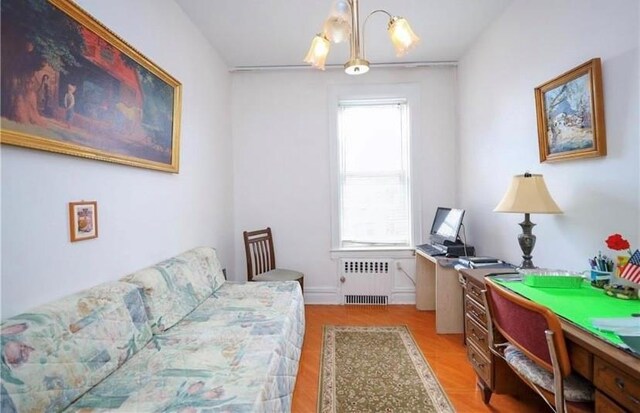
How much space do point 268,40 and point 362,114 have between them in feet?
4.37

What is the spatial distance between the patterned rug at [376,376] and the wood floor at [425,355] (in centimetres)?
7

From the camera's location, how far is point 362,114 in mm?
3604

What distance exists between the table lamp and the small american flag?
49 centimetres

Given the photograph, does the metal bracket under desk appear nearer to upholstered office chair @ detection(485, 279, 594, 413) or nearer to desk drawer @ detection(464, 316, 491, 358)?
desk drawer @ detection(464, 316, 491, 358)

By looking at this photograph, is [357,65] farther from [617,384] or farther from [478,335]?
[478,335]

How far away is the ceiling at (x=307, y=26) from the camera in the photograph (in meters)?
2.41

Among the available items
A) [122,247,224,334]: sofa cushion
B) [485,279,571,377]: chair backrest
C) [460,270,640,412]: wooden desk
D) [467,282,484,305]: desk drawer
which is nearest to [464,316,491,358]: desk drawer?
[467,282,484,305]: desk drawer

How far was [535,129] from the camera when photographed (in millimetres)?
2170

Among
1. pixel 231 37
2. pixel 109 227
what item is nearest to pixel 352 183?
pixel 231 37

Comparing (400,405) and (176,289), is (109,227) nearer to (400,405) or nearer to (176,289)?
(176,289)

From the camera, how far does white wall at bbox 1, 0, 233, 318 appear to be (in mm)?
1158

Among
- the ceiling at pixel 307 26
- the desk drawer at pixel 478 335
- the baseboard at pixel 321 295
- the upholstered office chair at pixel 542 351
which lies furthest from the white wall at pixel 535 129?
the baseboard at pixel 321 295

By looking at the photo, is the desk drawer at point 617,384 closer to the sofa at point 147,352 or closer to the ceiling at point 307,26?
the sofa at point 147,352

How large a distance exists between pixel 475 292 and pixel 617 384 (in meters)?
1.02
